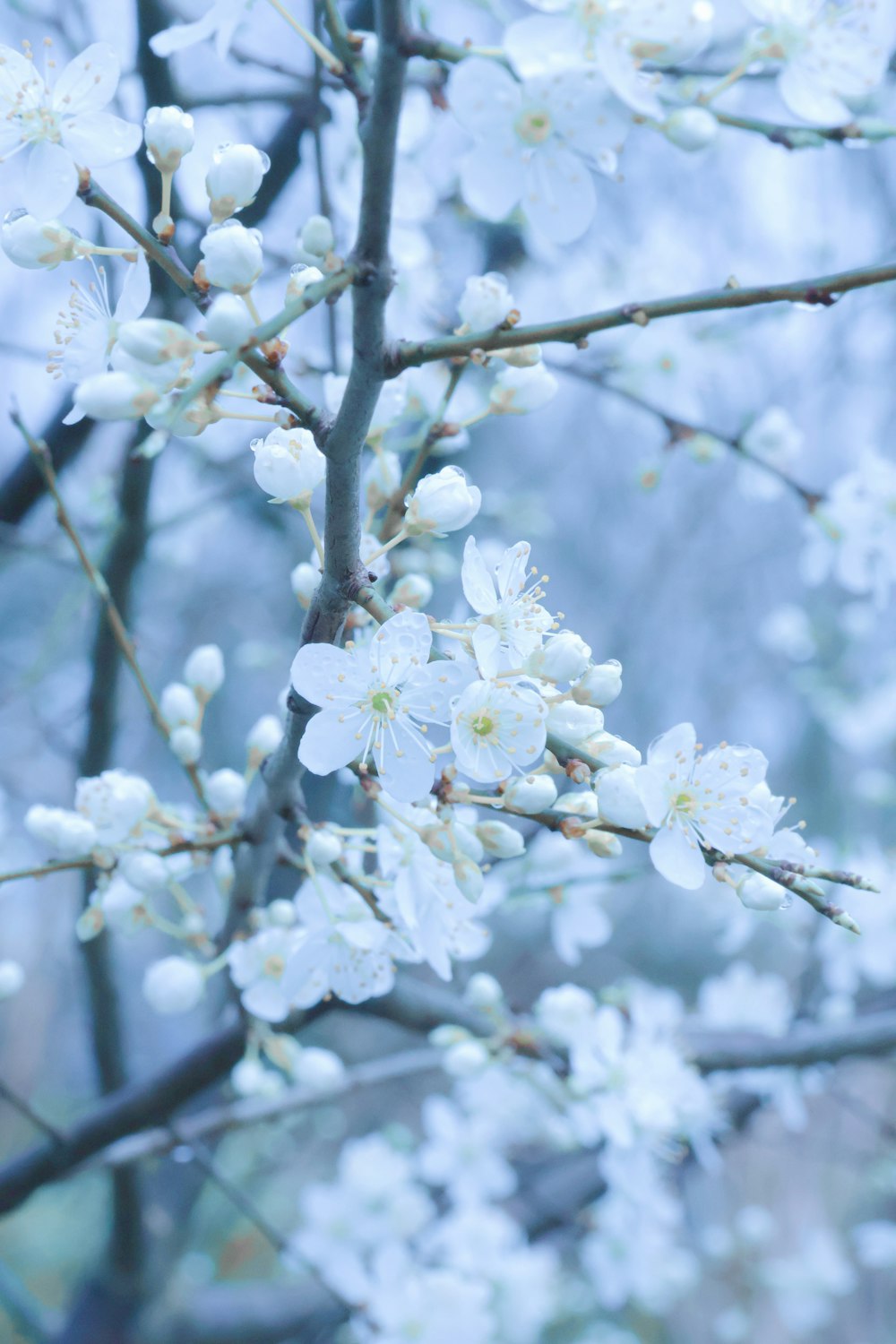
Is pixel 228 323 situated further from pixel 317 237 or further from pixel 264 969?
pixel 264 969

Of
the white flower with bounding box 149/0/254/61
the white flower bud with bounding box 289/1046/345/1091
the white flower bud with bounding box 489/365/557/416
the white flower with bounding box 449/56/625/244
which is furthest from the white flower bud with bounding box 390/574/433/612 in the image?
the white flower bud with bounding box 289/1046/345/1091

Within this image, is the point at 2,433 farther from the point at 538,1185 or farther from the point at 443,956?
the point at 538,1185

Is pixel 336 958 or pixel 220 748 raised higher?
pixel 336 958

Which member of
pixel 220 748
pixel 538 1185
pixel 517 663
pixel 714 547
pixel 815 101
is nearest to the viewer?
pixel 517 663

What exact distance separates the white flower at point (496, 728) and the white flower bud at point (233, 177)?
0.35 meters

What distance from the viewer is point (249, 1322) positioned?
6.37 ft

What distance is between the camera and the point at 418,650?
642 mm

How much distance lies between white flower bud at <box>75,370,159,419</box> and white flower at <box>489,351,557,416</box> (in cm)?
36

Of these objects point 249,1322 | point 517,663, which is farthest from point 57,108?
point 249,1322

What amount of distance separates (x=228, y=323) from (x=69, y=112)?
12.6 inches

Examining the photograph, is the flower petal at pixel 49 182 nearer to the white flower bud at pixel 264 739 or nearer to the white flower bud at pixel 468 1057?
the white flower bud at pixel 264 739

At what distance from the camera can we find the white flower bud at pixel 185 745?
100 centimetres

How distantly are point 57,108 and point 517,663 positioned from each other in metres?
0.52

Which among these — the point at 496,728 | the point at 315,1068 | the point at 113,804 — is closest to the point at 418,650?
the point at 496,728
